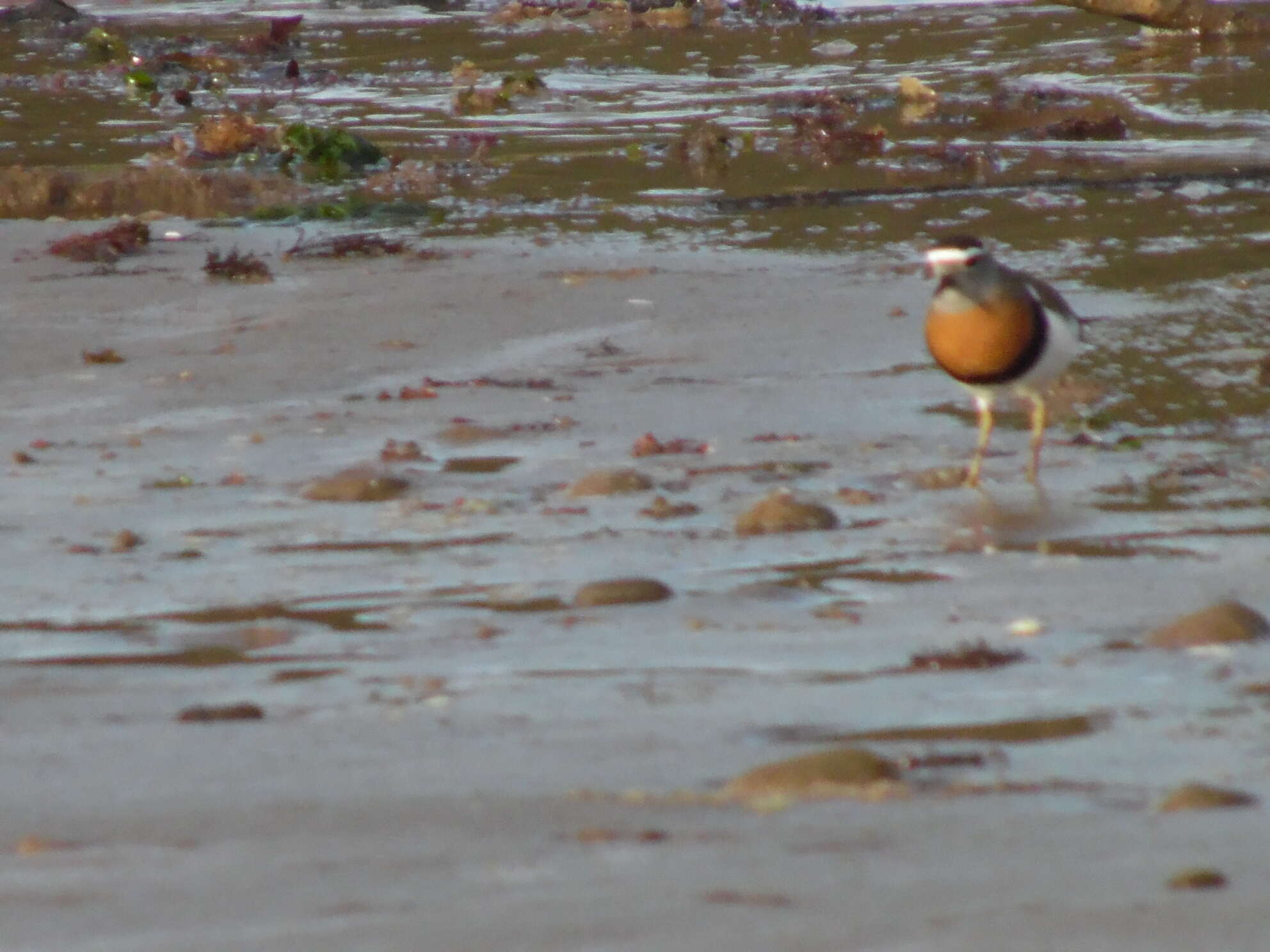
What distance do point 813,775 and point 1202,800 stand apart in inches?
20.0

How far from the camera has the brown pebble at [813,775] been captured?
8.91 ft

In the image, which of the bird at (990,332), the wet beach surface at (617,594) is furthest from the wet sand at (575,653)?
the bird at (990,332)

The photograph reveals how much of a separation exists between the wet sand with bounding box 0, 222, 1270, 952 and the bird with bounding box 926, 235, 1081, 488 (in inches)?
7.0

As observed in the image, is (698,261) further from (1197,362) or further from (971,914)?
(971,914)

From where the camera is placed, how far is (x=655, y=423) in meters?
5.72

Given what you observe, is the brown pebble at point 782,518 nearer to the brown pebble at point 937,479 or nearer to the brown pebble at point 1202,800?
the brown pebble at point 937,479

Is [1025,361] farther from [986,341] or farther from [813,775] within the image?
[813,775]

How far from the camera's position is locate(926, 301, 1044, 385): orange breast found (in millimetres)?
5215

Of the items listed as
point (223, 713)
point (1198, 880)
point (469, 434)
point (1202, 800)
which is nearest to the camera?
point (1198, 880)

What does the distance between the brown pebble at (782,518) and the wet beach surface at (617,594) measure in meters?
0.05

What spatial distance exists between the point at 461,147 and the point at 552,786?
9.72 meters

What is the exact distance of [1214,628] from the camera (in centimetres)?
342

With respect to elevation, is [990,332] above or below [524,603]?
above

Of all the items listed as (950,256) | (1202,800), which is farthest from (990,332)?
(1202,800)
